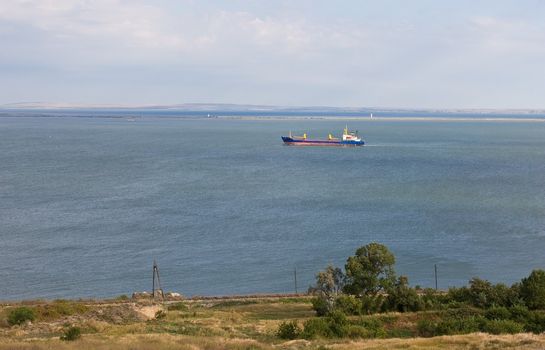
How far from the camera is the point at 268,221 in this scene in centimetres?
4556

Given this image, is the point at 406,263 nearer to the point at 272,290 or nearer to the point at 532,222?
the point at 272,290

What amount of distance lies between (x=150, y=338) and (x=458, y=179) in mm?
57173

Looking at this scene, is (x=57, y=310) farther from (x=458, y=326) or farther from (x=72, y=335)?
(x=458, y=326)

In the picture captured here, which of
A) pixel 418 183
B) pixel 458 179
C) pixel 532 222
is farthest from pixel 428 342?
pixel 458 179

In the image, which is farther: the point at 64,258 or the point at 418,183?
the point at 418,183

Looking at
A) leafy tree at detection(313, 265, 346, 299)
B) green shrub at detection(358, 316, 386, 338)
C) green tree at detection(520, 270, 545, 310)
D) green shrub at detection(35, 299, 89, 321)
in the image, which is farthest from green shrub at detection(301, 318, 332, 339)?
green shrub at detection(35, 299, 89, 321)

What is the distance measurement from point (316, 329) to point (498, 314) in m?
6.05

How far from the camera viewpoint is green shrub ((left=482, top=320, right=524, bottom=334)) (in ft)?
58.8

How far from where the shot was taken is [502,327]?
18.2 meters

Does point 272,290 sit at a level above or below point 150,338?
below

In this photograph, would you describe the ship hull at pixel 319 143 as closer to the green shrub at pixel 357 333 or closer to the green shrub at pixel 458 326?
the green shrub at pixel 458 326

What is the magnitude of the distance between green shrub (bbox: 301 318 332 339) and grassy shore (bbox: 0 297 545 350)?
66 cm

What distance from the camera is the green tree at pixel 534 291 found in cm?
2119

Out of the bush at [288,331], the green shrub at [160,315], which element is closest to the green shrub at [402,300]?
the bush at [288,331]
